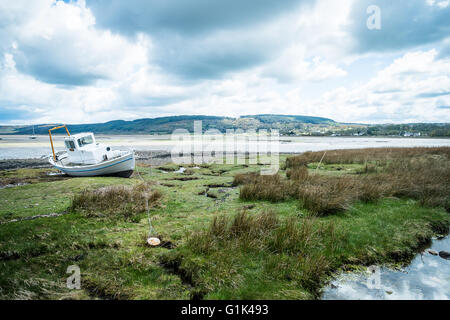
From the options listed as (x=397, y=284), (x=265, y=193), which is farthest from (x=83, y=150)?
(x=397, y=284)

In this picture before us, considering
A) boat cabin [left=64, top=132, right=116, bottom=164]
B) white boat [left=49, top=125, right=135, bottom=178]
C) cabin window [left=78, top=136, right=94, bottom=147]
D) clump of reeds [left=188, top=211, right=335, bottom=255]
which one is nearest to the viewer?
clump of reeds [left=188, top=211, right=335, bottom=255]

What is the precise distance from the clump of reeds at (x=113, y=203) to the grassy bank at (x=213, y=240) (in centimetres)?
5

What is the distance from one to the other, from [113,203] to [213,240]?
522 cm

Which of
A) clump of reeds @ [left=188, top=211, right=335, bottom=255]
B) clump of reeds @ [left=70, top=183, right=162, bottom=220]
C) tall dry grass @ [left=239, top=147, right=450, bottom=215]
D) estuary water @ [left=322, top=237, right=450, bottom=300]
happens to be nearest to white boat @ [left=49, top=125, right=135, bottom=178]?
clump of reeds @ [left=70, top=183, right=162, bottom=220]

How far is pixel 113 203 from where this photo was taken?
885cm

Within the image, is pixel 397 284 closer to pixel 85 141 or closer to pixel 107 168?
pixel 107 168

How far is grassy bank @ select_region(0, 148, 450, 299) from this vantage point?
4.46 meters

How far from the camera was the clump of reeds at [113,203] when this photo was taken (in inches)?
325

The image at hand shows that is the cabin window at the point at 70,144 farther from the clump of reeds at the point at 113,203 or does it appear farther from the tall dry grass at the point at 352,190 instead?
the tall dry grass at the point at 352,190

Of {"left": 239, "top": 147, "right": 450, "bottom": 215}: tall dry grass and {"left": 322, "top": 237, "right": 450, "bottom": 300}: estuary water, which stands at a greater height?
{"left": 239, "top": 147, "right": 450, "bottom": 215}: tall dry grass

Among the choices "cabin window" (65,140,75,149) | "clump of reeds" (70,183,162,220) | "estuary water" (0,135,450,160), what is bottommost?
"clump of reeds" (70,183,162,220)

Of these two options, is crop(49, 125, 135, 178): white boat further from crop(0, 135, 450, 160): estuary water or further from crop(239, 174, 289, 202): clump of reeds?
crop(0, 135, 450, 160): estuary water

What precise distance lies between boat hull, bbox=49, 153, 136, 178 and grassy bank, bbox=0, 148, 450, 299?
28.0 ft

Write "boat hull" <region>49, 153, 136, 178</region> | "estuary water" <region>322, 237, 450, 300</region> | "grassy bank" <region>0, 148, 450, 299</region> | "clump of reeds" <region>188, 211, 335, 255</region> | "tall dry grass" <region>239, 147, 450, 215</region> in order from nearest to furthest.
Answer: "grassy bank" <region>0, 148, 450, 299</region>, "estuary water" <region>322, 237, 450, 300</region>, "clump of reeds" <region>188, 211, 335, 255</region>, "tall dry grass" <region>239, 147, 450, 215</region>, "boat hull" <region>49, 153, 136, 178</region>
